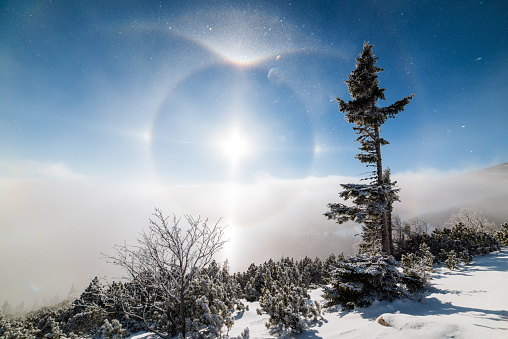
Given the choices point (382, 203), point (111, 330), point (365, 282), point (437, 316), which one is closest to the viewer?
point (437, 316)

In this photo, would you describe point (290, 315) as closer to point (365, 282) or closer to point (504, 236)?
point (365, 282)

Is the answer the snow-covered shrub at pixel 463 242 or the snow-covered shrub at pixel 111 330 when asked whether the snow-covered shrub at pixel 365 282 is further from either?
the snow-covered shrub at pixel 463 242

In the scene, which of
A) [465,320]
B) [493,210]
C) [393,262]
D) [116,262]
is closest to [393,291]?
[393,262]

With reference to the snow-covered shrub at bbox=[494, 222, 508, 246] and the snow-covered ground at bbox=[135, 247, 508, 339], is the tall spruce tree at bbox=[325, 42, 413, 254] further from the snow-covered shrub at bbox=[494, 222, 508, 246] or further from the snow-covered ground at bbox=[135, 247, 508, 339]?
the snow-covered shrub at bbox=[494, 222, 508, 246]

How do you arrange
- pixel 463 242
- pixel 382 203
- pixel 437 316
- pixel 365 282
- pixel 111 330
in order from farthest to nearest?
1. pixel 463 242
2. pixel 111 330
3. pixel 382 203
4. pixel 365 282
5. pixel 437 316

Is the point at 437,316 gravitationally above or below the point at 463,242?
above

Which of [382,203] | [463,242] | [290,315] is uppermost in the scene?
[382,203]

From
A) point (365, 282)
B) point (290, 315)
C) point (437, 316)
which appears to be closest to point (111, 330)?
point (290, 315)
